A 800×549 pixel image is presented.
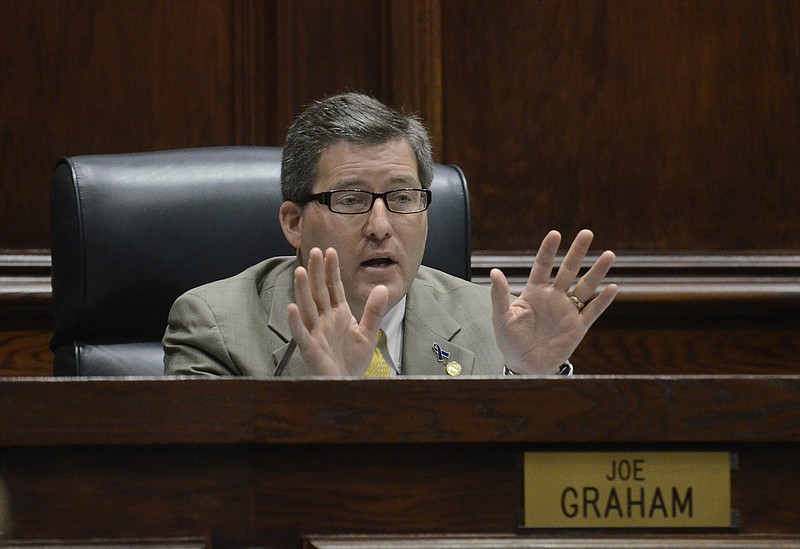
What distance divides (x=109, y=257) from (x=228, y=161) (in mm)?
259

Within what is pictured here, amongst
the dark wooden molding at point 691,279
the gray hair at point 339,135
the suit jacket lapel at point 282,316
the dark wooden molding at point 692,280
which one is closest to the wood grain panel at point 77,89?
the dark wooden molding at point 691,279

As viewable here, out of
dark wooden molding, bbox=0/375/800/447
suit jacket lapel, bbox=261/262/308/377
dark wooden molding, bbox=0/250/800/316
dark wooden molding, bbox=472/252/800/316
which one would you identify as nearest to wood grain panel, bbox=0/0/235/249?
dark wooden molding, bbox=0/250/800/316

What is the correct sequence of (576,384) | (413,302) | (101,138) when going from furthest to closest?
(101,138), (413,302), (576,384)

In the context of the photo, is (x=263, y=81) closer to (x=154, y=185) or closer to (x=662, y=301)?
(x=154, y=185)

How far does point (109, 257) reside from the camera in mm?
1723

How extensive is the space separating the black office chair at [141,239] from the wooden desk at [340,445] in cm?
90

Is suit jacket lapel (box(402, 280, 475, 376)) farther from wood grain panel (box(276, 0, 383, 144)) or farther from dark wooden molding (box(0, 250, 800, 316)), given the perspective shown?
wood grain panel (box(276, 0, 383, 144))

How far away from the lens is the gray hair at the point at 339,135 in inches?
73.0

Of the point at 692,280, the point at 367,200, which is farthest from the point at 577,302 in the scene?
the point at 692,280

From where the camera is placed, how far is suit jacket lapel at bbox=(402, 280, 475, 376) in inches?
72.4

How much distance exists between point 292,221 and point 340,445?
3.26ft

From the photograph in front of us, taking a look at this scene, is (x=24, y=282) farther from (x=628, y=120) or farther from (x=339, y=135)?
(x=628, y=120)

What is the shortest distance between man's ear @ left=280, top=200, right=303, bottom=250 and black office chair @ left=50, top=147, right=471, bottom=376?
19 millimetres

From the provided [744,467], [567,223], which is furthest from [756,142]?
[744,467]
